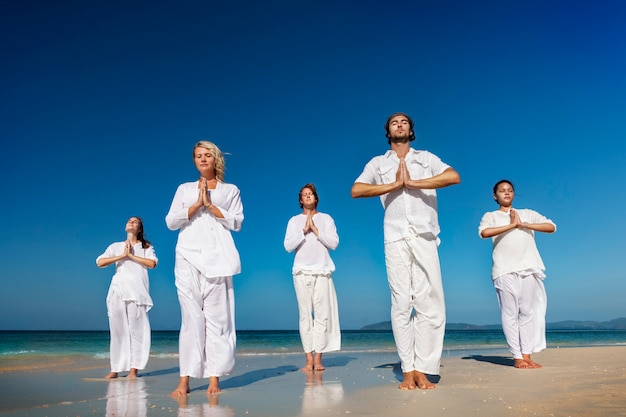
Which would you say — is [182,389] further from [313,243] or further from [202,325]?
[313,243]

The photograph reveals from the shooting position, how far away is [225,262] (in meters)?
5.77

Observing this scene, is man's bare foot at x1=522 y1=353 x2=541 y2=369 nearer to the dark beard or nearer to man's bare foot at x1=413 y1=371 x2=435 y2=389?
man's bare foot at x1=413 y1=371 x2=435 y2=389

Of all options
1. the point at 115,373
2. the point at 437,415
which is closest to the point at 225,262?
the point at 437,415

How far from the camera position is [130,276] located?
27.2 ft

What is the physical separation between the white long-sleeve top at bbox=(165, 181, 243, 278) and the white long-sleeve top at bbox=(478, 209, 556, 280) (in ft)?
12.6

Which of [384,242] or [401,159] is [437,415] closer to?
[384,242]

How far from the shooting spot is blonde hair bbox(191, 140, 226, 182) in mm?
5914

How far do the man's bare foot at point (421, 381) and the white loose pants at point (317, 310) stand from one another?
312cm

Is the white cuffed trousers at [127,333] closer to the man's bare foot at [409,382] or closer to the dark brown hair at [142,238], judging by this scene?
the dark brown hair at [142,238]

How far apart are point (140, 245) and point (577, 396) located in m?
6.19

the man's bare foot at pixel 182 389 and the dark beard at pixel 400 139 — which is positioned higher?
Answer: the dark beard at pixel 400 139

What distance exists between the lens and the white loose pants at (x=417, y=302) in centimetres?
557

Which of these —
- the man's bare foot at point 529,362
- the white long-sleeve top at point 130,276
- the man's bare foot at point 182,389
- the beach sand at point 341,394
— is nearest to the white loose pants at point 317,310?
the beach sand at point 341,394

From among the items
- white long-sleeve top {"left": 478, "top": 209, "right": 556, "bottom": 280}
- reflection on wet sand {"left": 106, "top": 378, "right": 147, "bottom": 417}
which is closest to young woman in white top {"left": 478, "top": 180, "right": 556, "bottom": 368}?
white long-sleeve top {"left": 478, "top": 209, "right": 556, "bottom": 280}
